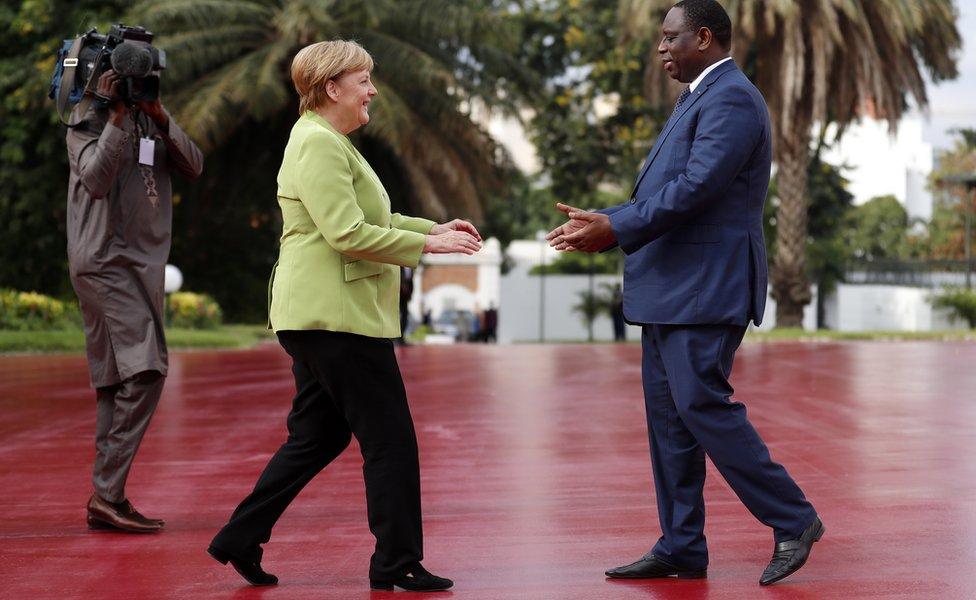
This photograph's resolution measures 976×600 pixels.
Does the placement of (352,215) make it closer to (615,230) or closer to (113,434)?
(615,230)

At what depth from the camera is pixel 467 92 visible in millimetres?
24703

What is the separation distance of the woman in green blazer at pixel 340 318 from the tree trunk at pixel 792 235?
21.8 metres

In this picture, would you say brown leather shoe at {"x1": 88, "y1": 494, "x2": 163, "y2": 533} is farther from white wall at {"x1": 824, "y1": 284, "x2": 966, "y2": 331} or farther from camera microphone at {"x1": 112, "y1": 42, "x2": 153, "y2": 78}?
white wall at {"x1": 824, "y1": 284, "x2": 966, "y2": 331}

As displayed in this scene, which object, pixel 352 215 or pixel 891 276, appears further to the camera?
pixel 891 276

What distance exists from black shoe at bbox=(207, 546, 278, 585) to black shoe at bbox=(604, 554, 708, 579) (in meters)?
1.08

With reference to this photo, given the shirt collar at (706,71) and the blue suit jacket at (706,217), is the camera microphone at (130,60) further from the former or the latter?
the shirt collar at (706,71)

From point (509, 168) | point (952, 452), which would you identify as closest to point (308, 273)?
point (952, 452)

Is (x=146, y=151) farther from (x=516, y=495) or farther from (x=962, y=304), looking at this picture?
(x=962, y=304)

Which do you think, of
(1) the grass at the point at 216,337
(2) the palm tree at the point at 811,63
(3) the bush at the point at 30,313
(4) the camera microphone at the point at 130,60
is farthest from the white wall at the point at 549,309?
(4) the camera microphone at the point at 130,60

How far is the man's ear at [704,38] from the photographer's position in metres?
4.32

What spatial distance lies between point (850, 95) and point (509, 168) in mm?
6561

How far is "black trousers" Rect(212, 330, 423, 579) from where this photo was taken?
13.3ft

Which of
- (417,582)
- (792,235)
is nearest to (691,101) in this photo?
(417,582)

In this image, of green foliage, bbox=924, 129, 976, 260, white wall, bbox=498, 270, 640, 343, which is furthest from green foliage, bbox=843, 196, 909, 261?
white wall, bbox=498, 270, 640, 343
